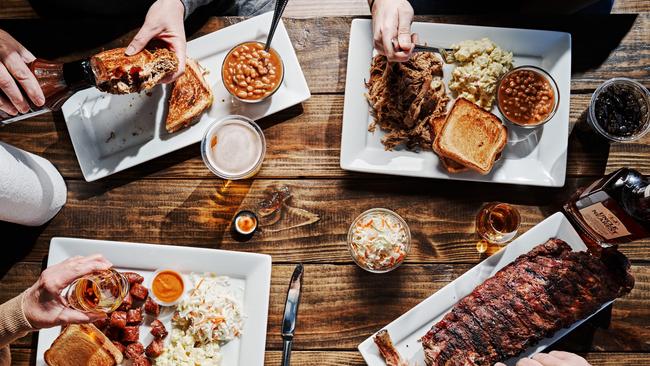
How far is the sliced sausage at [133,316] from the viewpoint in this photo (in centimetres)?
274

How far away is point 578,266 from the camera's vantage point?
8.45 ft

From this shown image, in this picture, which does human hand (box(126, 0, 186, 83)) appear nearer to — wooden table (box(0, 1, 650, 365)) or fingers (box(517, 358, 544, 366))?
wooden table (box(0, 1, 650, 365))

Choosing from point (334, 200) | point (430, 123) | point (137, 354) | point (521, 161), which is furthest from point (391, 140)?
point (137, 354)

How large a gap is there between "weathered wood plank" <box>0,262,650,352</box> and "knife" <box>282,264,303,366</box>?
0.21 ft

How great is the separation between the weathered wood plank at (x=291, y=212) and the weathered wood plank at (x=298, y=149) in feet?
0.21

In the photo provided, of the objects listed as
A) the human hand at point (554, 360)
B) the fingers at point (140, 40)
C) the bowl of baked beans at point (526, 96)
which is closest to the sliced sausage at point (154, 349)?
the fingers at point (140, 40)

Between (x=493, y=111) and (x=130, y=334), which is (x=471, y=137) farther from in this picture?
(x=130, y=334)

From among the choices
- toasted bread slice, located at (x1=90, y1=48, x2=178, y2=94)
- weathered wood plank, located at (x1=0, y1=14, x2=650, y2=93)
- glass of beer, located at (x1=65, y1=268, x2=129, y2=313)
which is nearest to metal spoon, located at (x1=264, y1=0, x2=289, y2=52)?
weathered wood plank, located at (x1=0, y1=14, x2=650, y2=93)

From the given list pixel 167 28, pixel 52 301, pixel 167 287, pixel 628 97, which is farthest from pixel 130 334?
pixel 628 97

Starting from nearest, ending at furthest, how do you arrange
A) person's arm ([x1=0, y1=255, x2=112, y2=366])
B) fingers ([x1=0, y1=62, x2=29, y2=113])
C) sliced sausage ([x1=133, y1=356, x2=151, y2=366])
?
fingers ([x1=0, y1=62, x2=29, y2=113]) < person's arm ([x1=0, y1=255, x2=112, y2=366]) < sliced sausage ([x1=133, y1=356, x2=151, y2=366])

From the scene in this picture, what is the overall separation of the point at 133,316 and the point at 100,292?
0.23 metres

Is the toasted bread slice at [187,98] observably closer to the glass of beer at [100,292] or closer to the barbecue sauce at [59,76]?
the barbecue sauce at [59,76]

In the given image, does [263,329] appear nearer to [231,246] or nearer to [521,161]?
[231,246]

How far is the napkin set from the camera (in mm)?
2385
